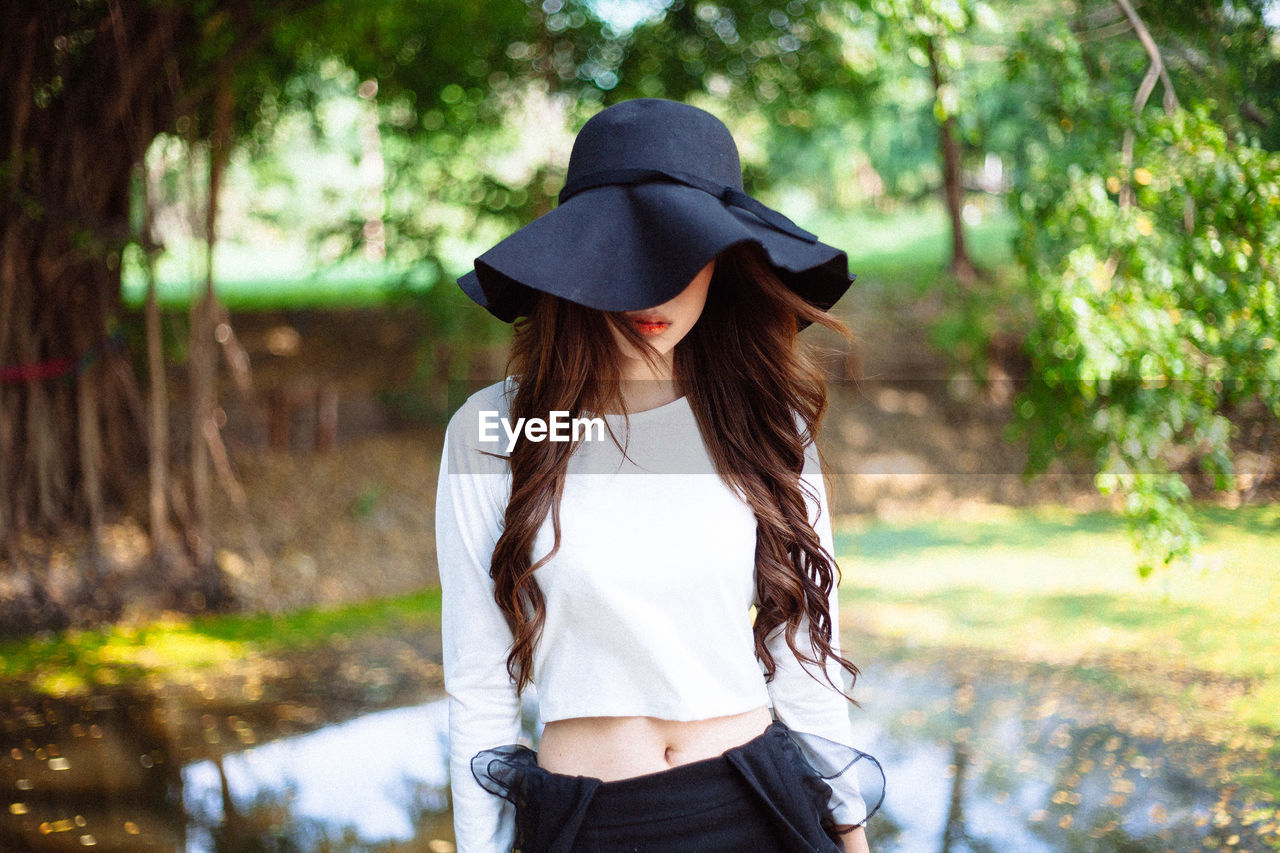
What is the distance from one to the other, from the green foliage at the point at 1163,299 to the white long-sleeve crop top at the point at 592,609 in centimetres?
231

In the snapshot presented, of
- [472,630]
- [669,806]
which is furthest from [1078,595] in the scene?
[472,630]

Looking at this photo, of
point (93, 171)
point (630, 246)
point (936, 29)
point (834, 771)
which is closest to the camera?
point (630, 246)

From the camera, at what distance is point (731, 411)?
59.4 inches

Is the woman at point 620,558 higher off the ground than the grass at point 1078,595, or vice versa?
Answer: the woman at point 620,558

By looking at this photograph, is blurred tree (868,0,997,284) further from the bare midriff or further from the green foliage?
the bare midriff

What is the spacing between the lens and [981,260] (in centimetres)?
1181

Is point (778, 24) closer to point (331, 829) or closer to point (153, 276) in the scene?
point (153, 276)

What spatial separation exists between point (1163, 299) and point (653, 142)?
267cm

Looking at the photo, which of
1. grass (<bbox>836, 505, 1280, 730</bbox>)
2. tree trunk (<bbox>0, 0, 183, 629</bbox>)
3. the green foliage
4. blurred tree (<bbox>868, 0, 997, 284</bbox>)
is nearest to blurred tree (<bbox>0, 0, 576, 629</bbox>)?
tree trunk (<bbox>0, 0, 183, 629</bbox>)

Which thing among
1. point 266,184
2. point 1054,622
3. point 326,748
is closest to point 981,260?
point 1054,622

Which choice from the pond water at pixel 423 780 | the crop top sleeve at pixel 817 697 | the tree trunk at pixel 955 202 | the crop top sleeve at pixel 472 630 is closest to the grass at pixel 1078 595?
the pond water at pixel 423 780

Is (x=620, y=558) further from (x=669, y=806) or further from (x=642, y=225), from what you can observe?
(x=642, y=225)

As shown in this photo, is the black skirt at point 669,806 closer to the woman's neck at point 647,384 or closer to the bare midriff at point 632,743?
the bare midriff at point 632,743

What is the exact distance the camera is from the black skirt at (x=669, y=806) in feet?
4.24
